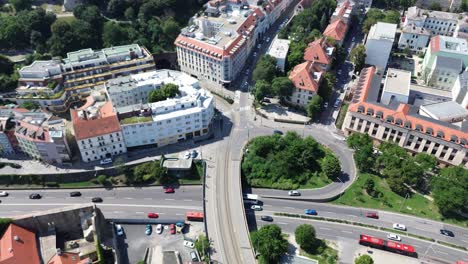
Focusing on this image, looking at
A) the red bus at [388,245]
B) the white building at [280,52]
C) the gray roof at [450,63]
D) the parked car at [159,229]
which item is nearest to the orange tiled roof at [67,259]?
the parked car at [159,229]

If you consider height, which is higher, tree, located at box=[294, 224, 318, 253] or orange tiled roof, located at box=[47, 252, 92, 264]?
tree, located at box=[294, 224, 318, 253]

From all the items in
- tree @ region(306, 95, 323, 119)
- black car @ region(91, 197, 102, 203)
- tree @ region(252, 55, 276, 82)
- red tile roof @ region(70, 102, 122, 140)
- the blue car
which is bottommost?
black car @ region(91, 197, 102, 203)

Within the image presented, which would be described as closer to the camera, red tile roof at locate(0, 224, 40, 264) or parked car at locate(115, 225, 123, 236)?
red tile roof at locate(0, 224, 40, 264)

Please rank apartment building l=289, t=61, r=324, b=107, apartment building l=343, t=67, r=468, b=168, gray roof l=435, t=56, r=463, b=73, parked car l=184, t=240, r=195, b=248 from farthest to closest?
gray roof l=435, t=56, r=463, b=73 < apartment building l=289, t=61, r=324, b=107 < apartment building l=343, t=67, r=468, b=168 < parked car l=184, t=240, r=195, b=248

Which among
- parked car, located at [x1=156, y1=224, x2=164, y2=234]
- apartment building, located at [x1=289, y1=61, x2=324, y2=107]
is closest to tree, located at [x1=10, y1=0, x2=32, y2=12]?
apartment building, located at [x1=289, y1=61, x2=324, y2=107]

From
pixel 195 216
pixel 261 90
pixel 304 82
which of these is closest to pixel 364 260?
pixel 195 216

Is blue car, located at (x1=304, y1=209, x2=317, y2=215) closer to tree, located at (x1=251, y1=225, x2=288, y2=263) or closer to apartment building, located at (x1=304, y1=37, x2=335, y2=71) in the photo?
tree, located at (x1=251, y1=225, x2=288, y2=263)

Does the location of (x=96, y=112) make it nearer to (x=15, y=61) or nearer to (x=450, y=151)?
(x=15, y=61)

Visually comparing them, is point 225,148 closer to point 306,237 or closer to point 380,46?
point 306,237
